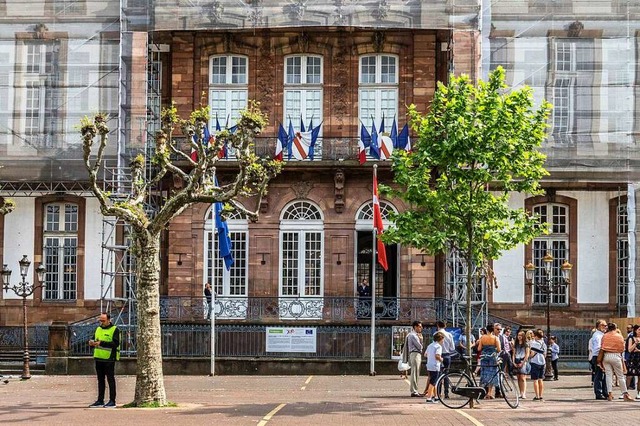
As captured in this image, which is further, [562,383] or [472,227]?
[562,383]

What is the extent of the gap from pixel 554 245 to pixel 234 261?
11048 millimetres

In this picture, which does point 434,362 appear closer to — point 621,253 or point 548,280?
point 548,280

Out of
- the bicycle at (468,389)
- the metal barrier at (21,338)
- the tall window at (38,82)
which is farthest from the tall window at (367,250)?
the bicycle at (468,389)

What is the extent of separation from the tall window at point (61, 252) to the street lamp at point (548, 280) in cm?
1545

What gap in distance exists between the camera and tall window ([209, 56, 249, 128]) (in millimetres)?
42250

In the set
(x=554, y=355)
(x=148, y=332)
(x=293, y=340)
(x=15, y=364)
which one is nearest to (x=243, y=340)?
(x=293, y=340)

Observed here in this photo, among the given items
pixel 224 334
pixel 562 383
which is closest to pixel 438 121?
pixel 562 383

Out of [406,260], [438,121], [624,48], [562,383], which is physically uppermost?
[624,48]

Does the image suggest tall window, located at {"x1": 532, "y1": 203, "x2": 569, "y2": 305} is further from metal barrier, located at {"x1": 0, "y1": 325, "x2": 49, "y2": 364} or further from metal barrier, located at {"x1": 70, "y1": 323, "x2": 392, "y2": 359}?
metal barrier, located at {"x1": 0, "y1": 325, "x2": 49, "y2": 364}

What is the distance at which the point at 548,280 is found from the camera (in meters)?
39.5

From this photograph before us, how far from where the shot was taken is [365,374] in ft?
124

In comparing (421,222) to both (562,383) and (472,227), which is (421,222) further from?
(562,383)

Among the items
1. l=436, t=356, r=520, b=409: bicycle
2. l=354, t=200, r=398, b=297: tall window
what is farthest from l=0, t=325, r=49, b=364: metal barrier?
l=436, t=356, r=520, b=409: bicycle

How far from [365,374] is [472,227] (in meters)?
10.6
